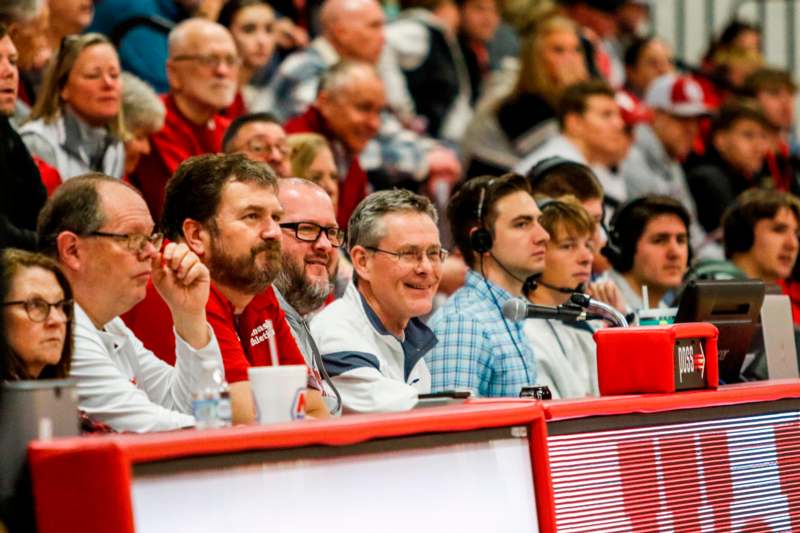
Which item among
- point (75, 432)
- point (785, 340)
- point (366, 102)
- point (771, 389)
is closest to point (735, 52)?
point (366, 102)

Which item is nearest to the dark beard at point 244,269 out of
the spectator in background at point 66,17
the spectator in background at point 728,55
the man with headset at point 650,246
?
the man with headset at point 650,246

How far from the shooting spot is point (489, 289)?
519 cm

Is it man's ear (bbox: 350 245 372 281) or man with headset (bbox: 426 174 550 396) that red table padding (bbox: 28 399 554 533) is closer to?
man's ear (bbox: 350 245 372 281)

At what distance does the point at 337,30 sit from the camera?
781cm

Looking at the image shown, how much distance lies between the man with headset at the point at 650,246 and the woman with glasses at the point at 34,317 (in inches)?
130

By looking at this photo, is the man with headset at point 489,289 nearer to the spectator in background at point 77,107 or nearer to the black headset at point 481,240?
the black headset at point 481,240

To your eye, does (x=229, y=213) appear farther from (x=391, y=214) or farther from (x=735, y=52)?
(x=735, y=52)

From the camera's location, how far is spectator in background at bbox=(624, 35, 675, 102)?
10789 millimetres

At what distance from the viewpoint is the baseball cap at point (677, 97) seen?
31.6 ft

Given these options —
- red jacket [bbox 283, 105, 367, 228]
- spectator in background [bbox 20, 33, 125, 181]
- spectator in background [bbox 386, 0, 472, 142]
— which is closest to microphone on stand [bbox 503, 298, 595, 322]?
spectator in background [bbox 20, 33, 125, 181]

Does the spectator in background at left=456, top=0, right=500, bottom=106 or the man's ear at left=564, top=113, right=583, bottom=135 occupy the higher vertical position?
the spectator in background at left=456, top=0, right=500, bottom=106

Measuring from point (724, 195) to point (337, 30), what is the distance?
2773 mm

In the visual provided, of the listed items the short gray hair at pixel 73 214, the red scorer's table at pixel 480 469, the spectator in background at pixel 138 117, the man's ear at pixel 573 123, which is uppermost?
the man's ear at pixel 573 123

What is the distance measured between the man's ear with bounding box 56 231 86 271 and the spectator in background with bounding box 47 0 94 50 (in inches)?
106
